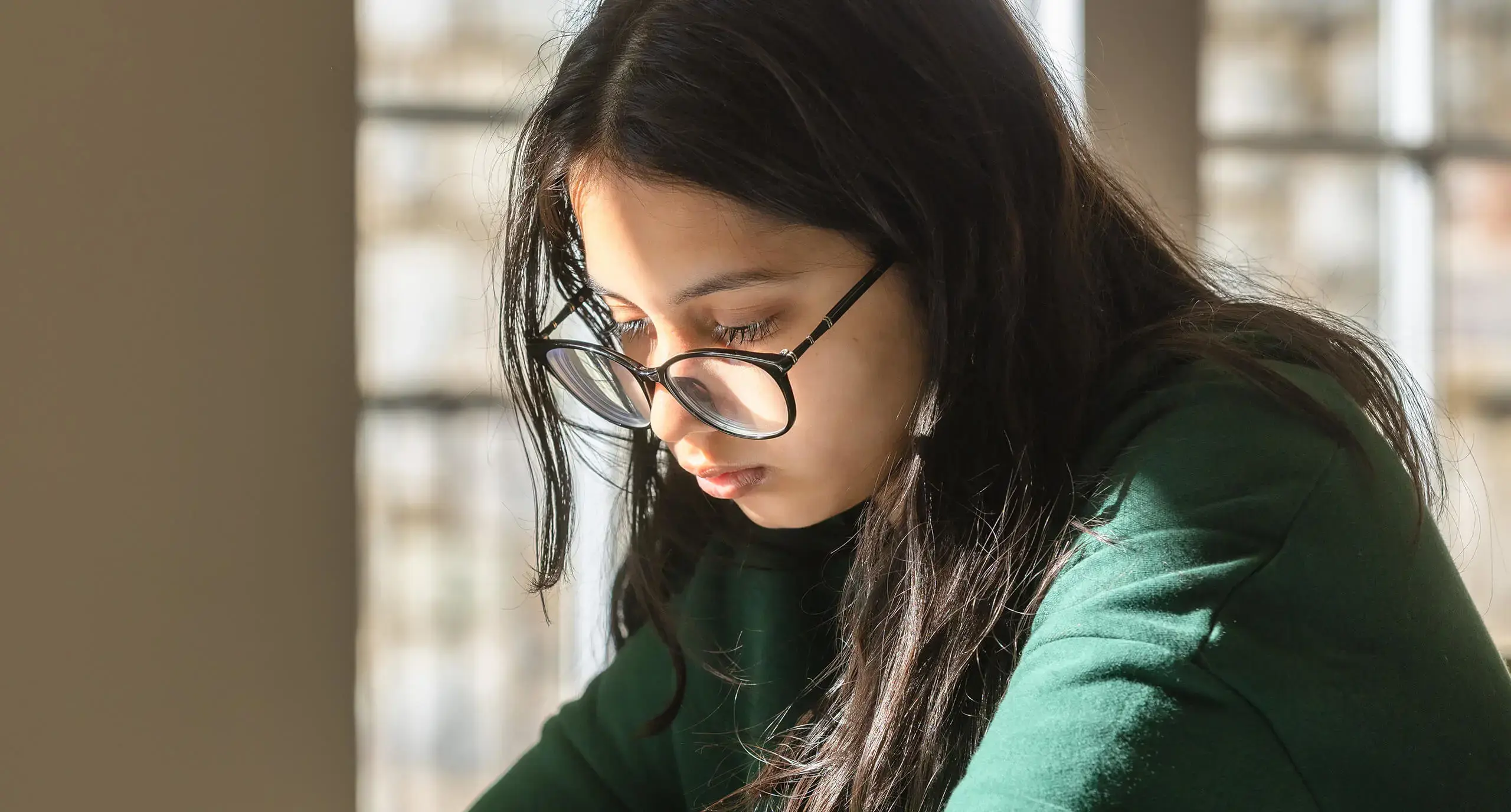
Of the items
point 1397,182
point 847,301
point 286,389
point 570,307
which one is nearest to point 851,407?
point 847,301

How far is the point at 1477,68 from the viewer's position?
185 centimetres

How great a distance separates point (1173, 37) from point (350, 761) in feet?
4.30

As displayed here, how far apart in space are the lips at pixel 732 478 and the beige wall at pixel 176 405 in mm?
515

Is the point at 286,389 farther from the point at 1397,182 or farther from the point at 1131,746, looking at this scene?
the point at 1397,182

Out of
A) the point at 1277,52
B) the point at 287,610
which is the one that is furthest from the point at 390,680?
the point at 1277,52

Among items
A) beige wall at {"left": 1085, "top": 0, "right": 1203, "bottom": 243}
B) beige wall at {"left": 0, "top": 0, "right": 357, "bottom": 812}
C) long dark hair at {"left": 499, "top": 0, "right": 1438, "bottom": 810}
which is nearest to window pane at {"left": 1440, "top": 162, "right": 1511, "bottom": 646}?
beige wall at {"left": 1085, "top": 0, "right": 1203, "bottom": 243}

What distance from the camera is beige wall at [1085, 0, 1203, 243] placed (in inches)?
60.4

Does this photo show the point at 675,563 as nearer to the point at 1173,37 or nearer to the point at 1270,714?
the point at 1270,714

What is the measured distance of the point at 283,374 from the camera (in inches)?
46.9

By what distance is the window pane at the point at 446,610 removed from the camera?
4.61ft

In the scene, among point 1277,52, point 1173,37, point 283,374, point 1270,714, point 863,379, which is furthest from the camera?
point 1277,52

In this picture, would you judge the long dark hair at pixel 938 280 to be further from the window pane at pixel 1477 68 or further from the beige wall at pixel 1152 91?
the window pane at pixel 1477 68

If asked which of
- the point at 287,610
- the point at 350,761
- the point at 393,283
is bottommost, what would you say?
the point at 350,761

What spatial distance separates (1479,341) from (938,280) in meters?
Answer: 1.49
